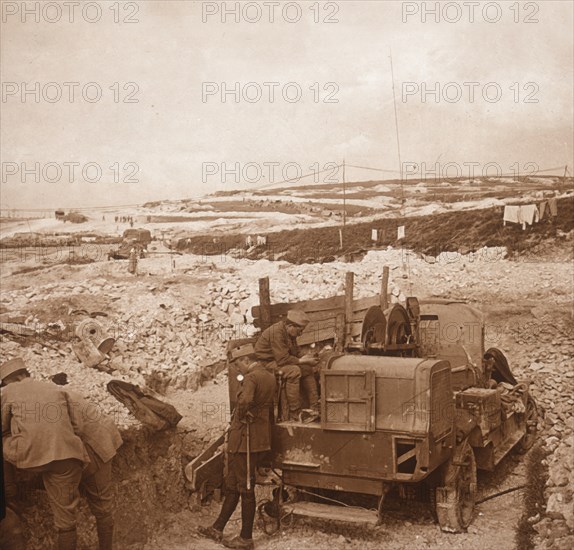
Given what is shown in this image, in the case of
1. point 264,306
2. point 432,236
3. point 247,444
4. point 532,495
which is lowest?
point 532,495

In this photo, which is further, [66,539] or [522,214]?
[522,214]

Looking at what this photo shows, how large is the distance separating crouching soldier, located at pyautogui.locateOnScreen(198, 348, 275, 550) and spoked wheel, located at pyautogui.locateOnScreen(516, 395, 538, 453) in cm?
393

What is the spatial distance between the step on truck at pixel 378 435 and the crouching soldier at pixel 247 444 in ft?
0.82

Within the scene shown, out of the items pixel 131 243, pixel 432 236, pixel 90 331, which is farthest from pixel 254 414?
pixel 432 236

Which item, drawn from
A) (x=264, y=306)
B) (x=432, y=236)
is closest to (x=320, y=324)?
(x=264, y=306)

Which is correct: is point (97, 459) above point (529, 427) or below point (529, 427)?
above

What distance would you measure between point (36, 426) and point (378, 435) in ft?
8.16

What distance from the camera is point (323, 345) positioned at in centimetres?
754

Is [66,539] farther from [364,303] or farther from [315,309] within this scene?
[364,303]

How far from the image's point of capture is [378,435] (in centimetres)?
542

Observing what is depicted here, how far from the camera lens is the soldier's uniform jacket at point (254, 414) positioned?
5477 millimetres

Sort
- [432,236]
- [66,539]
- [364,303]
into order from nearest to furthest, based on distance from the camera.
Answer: [66,539] < [364,303] < [432,236]

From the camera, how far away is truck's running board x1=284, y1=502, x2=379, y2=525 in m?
5.44

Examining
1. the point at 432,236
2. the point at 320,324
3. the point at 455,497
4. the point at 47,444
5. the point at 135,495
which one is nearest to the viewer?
the point at 47,444
